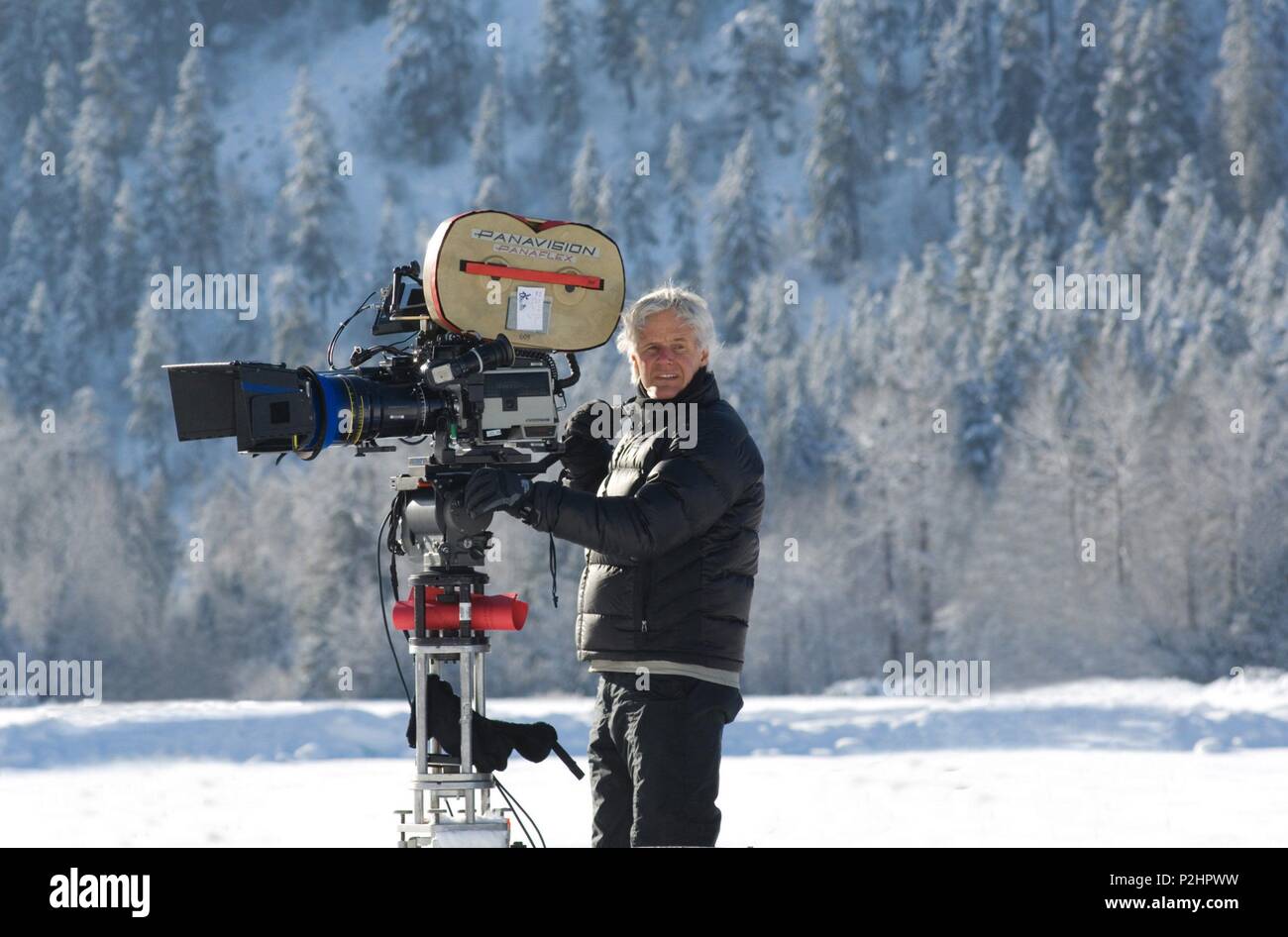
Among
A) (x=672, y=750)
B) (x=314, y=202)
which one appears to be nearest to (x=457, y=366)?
(x=672, y=750)

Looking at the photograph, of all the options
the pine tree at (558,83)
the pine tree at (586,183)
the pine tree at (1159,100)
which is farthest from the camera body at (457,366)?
the pine tree at (558,83)

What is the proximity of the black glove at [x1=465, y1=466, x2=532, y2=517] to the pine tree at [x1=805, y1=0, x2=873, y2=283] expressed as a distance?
73.4 metres

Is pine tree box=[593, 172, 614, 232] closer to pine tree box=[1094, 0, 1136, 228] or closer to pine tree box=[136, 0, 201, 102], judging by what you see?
pine tree box=[1094, 0, 1136, 228]

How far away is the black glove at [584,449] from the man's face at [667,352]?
39 cm

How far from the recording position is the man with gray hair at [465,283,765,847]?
423 centimetres

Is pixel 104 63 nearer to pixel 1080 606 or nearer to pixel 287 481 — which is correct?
pixel 287 481

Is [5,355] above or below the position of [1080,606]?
above

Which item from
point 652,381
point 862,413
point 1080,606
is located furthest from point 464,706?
point 862,413

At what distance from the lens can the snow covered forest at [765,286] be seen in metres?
46.1

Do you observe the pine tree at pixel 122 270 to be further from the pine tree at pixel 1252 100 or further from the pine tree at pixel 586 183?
the pine tree at pixel 1252 100

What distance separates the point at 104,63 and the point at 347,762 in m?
75.8

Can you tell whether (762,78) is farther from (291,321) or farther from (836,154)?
(291,321)

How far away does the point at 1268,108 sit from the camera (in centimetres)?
7525

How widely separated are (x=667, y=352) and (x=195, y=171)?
75212mm
